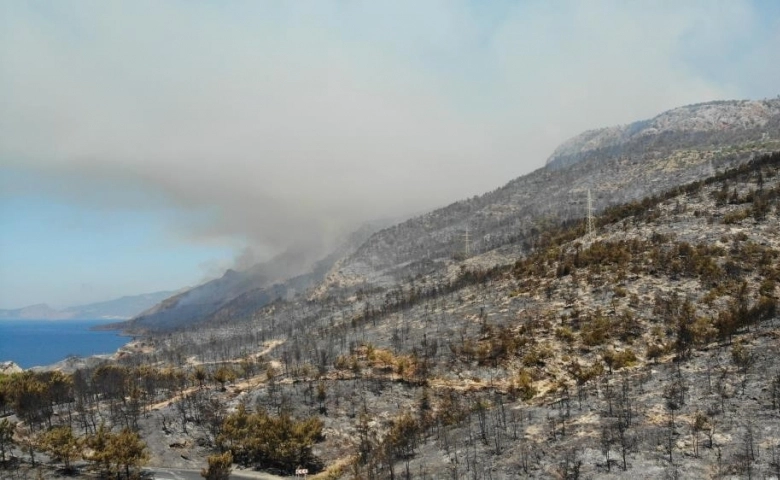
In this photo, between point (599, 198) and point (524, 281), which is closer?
point (524, 281)

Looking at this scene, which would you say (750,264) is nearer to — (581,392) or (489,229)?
(581,392)

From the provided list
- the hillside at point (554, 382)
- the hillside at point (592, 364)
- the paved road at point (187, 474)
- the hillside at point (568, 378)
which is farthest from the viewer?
the paved road at point (187, 474)

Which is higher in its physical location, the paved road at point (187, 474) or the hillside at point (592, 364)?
the hillside at point (592, 364)

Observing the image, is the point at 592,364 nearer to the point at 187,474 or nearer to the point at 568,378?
the point at 568,378

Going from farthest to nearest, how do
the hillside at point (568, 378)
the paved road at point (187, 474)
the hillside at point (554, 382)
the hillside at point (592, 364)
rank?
the paved road at point (187, 474) < the hillside at point (554, 382) < the hillside at point (568, 378) < the hillside at point (592, 364)

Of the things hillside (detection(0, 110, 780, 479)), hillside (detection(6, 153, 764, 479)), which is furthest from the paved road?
hillside (detection(6, 153, 764, 479))

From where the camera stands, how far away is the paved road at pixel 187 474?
4372 cm

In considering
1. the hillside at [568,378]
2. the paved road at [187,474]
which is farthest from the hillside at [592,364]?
the paved road at [187,474]

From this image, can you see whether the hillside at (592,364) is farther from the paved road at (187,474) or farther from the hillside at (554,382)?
the paved road at (187,474)

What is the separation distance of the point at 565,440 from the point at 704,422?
7.72m

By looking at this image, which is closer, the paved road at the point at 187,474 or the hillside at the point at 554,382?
the hillside at the point at 554,382

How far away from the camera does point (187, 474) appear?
45.7 meters

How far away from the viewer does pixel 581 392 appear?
39500mm

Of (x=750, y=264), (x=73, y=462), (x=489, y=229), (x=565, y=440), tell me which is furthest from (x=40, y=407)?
(x=489, y=229)
